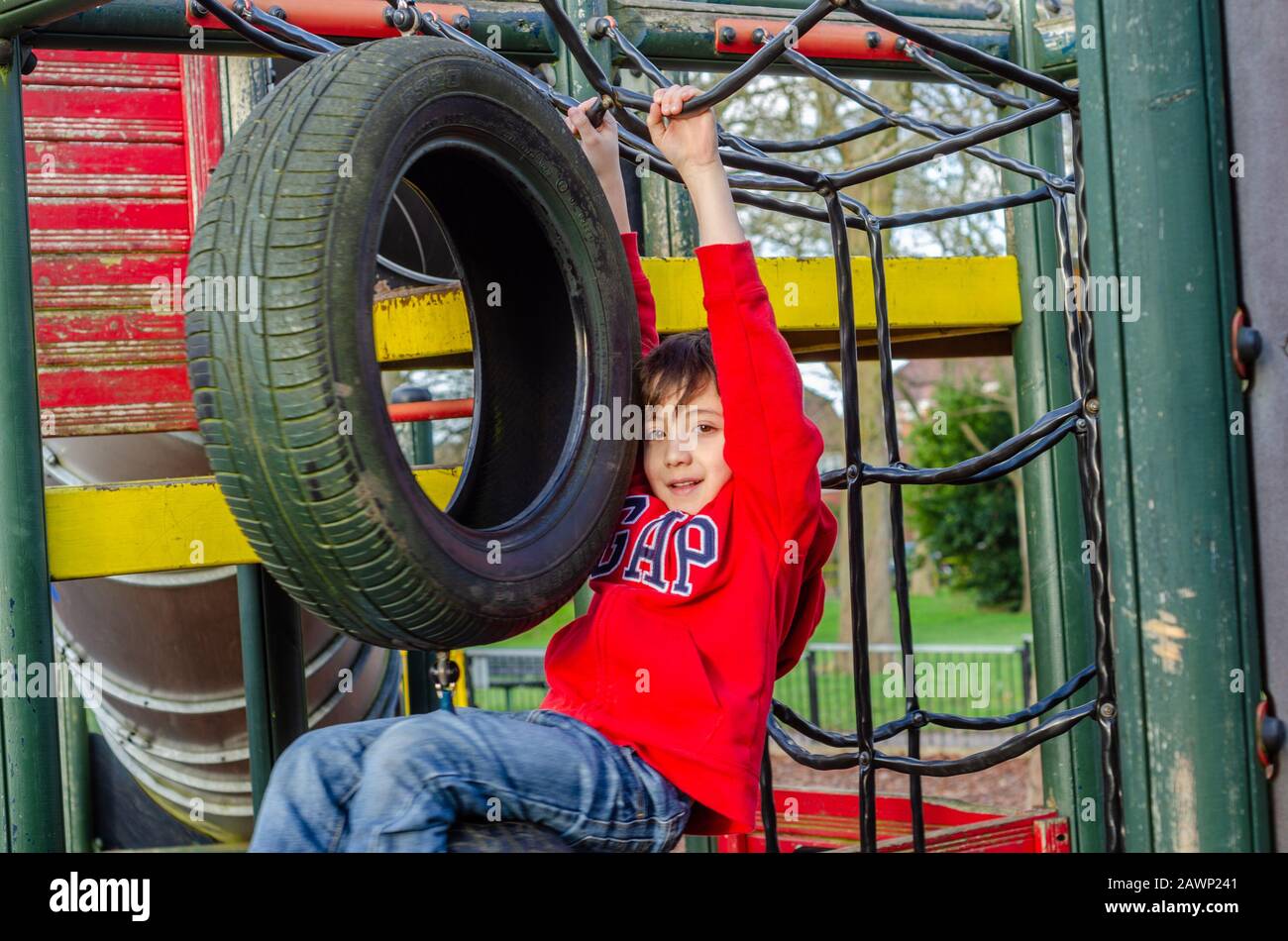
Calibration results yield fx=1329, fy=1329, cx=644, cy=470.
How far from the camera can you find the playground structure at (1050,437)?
1.24 meters

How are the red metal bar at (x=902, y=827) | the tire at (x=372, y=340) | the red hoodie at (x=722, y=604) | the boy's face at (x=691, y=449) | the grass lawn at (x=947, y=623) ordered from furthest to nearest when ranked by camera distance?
the grass lawn at (x=947, y=623) < the red metal bar at (x=902, y=827) < the boy's face at (x=691, y=449) < the red hoodie at (x=722, y=604) < the tire at (x=372, y=340)

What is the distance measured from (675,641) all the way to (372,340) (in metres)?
0.58

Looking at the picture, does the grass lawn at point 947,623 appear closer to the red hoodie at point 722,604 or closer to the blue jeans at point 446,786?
the red hoodie at point 722,604

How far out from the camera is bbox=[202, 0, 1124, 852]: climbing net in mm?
1703

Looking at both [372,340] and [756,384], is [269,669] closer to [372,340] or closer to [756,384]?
[756,384]

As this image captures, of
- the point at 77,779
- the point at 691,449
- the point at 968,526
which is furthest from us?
the point at 968,526

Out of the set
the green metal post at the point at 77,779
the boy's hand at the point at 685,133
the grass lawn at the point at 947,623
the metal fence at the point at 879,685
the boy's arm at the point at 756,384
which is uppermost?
the boy's hand at the point at 685,133

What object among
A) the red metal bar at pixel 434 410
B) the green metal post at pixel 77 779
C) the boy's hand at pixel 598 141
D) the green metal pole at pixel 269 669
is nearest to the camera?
the boy's hand at pixel 598 141

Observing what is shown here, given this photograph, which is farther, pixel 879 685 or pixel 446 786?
pixel 879 685

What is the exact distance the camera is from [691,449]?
1.87 m

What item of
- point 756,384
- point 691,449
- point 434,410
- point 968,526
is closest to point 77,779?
point 434,410

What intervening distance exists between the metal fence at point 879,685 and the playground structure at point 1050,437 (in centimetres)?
598

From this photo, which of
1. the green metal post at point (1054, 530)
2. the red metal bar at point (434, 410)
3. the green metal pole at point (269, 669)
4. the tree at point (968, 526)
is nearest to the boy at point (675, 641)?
the green metal post at point (1054, 530)

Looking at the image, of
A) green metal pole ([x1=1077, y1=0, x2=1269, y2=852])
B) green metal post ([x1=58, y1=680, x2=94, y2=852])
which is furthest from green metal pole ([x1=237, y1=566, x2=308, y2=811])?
green metal pole ([x1=1077, y1=0, x2=1269, y2=852])
